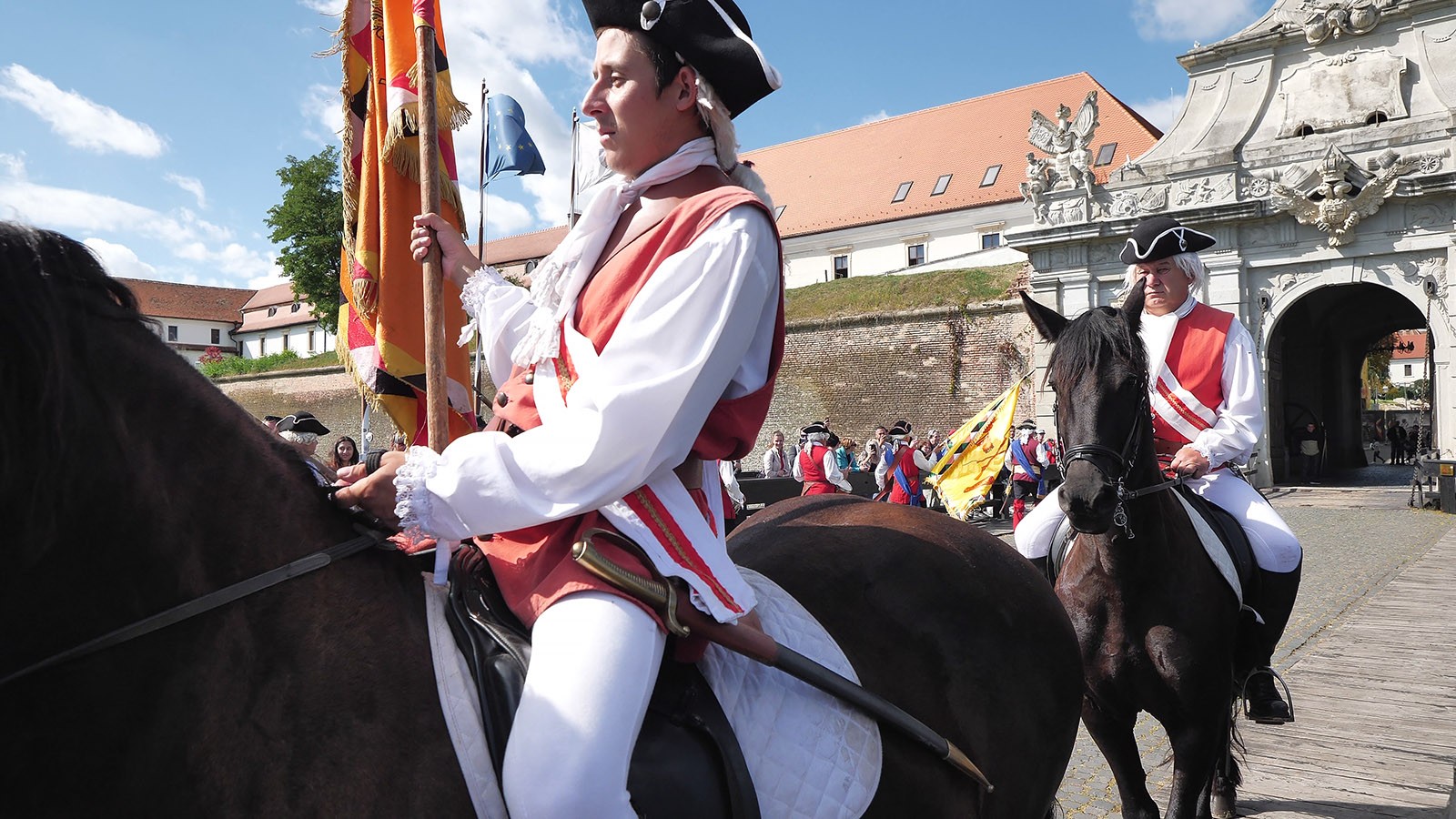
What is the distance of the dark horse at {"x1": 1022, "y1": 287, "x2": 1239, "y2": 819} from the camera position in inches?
155

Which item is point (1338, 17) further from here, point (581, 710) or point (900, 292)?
point (581, 710)

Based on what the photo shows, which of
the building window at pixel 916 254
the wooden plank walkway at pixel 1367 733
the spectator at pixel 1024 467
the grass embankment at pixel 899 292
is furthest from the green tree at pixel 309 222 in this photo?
the wooden plank walkway at pixel 1367 733

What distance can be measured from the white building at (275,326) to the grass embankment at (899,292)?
36138 millimetres

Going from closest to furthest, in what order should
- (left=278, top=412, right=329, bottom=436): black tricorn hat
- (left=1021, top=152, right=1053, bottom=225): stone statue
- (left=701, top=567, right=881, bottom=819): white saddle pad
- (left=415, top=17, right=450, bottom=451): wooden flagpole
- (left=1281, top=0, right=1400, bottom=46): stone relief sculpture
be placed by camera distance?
1. (left=701, top=567, right=881, bottom=819): white saddle pad
2. (left=415, top=17, right=450, bottom=451): wooden flagpole
3. (left=278, top=412, right=329, bottom=436): black tricorn hat
4. (left=1281, top=0, right=1400, bottom=46): stone relief sculpture
5. (left=1021, top=152, right=1053, bottom=225): stone statue

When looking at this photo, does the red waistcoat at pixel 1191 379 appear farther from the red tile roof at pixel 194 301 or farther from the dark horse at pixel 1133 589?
the red tile roof at pixel 194 301

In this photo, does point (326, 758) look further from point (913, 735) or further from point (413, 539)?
point (913, 735)

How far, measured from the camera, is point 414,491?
1.66 m

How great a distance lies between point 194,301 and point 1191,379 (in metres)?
81.1

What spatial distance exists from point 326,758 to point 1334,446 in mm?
37482

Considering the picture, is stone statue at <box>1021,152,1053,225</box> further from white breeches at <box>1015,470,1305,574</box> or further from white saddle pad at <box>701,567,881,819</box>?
white saddle pad at <box>701,567,881,819</box>

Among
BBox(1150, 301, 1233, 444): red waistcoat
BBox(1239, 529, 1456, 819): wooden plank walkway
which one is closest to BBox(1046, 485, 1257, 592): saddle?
BBox(1150, 301, 1233, 444): red waistcoat

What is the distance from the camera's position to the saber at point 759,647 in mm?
1719

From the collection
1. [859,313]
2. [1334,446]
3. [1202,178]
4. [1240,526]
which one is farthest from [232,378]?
[1240,526]

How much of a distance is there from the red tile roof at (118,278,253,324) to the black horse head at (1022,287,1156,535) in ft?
254
